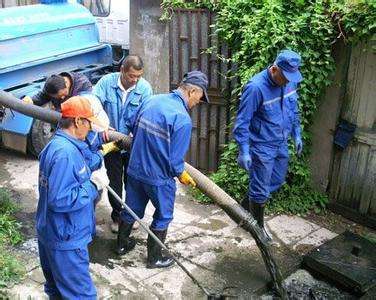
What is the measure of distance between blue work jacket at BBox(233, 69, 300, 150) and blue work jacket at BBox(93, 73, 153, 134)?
1.10 metres

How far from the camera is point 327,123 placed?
20.8 ft

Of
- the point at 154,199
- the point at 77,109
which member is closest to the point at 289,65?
the point at 154,199

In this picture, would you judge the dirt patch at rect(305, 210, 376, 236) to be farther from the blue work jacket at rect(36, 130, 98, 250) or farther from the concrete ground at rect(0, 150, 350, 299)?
the blue work jacket at rect(36, 130, 98, 250)

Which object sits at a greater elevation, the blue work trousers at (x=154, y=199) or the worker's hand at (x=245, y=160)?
the worker's hand at (x=245, y=160)

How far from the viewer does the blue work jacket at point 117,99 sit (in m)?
5.35

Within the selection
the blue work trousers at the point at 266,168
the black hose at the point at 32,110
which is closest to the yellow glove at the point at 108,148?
the black hose at the point at 32,110

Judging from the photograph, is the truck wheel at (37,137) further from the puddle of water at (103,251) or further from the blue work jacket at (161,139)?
the blue work jacket at (161,139)

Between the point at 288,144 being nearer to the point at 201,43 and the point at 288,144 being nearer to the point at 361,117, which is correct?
the point at 361,117

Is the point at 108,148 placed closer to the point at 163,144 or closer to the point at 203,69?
the point at 163,144

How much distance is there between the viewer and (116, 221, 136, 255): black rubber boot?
5250mm

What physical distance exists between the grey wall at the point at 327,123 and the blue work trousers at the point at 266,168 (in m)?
1.03

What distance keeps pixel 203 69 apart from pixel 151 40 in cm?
115

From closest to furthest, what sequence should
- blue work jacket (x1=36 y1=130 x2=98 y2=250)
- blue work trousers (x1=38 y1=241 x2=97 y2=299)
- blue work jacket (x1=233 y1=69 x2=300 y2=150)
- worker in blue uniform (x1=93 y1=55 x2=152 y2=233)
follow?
blue work jacket (x1=36 y1=130 x2=98 y2=250), blue work trousers (x1=38 y1=241 x2=97 y2=299), blue work jacket (x1=233 y1=69 x2=300 y2=150), worker in blue uniform (x1=93 y1=55 x2=152 y2=233)

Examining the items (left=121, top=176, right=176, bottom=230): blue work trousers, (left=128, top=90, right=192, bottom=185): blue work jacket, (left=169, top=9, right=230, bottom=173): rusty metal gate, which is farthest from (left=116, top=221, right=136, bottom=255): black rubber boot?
(left=169, top=9, right=230, bottom=173): rusty metal gate
